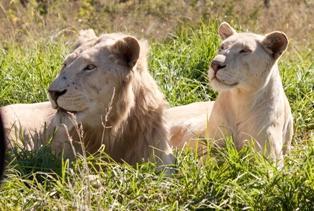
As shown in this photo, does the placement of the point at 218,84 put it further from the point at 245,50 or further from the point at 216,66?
the point at 245,50

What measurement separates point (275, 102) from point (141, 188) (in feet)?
4.76

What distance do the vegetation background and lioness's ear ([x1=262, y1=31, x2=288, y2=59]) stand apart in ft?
2.02

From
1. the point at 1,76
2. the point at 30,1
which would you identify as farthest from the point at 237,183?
the point at 30,1

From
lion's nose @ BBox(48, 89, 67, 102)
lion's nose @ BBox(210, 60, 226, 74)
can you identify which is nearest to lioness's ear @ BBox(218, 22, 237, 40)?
lion's nose @ BBox(210, 60, 226, 74)

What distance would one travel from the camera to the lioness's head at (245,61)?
5.98 m

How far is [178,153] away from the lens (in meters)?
5.78

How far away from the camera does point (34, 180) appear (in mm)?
5344

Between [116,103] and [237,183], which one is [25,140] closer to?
[116,103]

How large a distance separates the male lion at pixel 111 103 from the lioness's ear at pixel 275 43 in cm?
84

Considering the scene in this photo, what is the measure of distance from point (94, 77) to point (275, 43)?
1340mm

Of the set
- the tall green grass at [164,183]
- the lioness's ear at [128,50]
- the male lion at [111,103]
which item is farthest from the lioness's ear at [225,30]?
the lioness's ear at [128,50]

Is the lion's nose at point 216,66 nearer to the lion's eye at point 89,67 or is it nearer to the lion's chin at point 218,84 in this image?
the lion's chin at point 218,84

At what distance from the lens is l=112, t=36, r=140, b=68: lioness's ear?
5688 mm

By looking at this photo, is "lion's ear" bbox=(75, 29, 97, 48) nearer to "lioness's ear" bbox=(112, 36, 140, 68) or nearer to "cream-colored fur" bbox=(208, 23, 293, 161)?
"lioness's ear" bbox=(112, 36, 140, 68)
